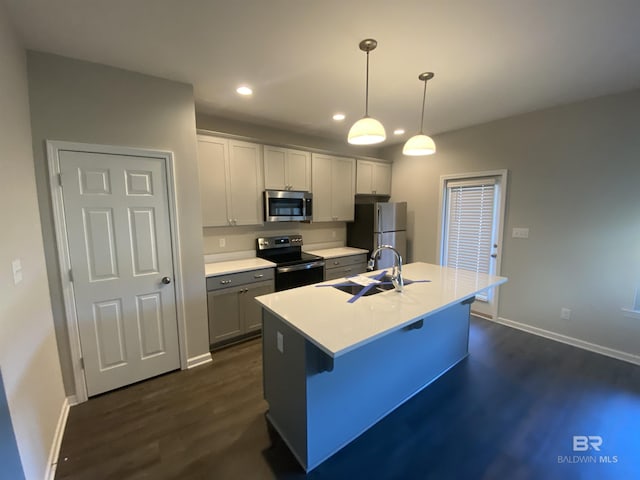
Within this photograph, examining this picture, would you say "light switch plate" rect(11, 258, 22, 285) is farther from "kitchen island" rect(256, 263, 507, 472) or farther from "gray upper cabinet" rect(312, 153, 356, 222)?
"gray upper cabinet" rect(312, 153, 356, 222)

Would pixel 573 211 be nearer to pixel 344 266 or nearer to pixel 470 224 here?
pixel 470 224

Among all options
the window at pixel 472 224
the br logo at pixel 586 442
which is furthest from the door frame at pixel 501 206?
the br logo at pixel 586 442

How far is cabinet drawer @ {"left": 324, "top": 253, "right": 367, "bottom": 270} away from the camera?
12.5 ft

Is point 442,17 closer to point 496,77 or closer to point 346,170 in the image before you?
point 496,77

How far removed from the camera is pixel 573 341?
3.07 metres

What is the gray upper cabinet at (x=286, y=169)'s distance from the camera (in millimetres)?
3469

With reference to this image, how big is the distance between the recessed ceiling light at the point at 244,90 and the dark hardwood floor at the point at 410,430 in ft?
8.87

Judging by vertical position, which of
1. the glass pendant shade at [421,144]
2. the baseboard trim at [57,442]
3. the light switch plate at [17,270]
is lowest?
the baseboard trim at [57,442]

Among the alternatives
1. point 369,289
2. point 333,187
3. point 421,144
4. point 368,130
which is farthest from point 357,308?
point 333,187

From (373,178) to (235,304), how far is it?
3029 mm

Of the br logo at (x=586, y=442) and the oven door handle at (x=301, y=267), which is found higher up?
the oven door handle at (x=301, y=267)

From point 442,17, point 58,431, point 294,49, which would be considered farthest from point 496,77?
point 58,431

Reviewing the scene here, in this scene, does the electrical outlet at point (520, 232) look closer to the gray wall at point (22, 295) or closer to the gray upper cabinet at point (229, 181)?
the gray upper cabinet at point (229, 181)

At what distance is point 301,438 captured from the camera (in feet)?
5.37
